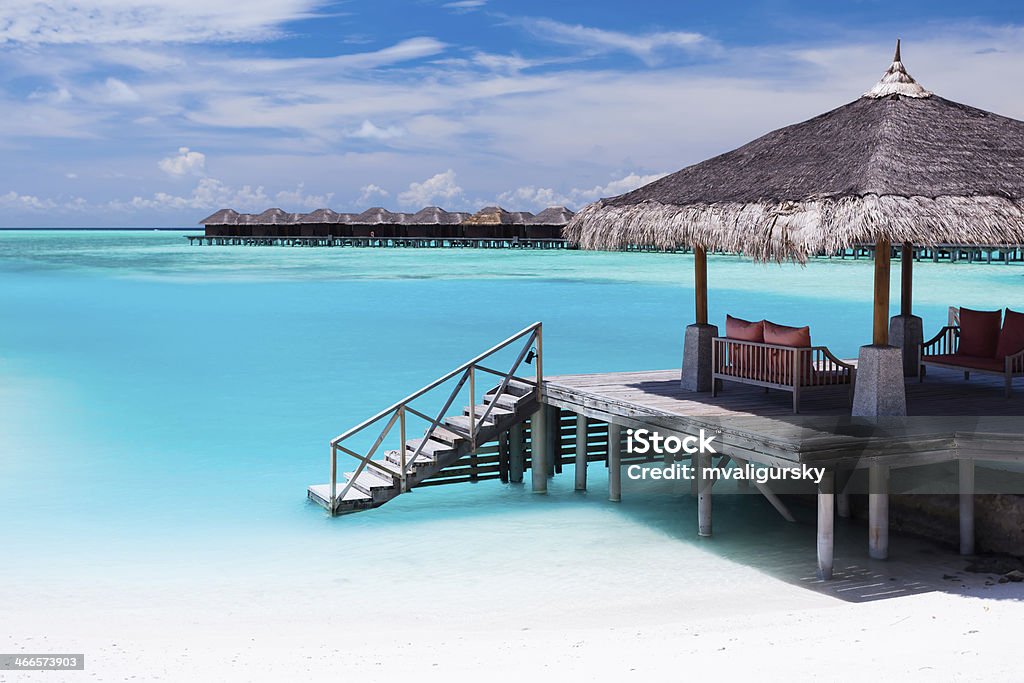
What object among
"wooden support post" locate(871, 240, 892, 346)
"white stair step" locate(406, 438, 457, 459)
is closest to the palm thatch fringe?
"wooden support post" locate(871, 240, 892, 346)

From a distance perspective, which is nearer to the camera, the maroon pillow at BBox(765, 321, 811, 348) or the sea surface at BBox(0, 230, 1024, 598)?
the maroon pillow at BBox(765, 321, 811, 348)

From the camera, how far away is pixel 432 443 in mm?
10844

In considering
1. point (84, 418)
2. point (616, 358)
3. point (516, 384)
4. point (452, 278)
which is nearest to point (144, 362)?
point (84, 418)

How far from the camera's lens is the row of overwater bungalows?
255 ft

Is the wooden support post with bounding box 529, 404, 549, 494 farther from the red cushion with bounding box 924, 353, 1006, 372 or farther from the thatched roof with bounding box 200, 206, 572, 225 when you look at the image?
the thatched roof with bounding box 200, 206, 572, 225

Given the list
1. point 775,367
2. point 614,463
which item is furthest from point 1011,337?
point 614,463

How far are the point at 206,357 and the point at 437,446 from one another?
17.0m

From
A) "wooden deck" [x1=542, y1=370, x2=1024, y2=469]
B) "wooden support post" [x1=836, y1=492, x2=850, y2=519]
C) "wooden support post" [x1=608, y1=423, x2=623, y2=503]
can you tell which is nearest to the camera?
"wooden deck" [x1=542, y1=370, x2=1024, y2=469]

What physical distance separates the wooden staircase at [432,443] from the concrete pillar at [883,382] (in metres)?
3.32

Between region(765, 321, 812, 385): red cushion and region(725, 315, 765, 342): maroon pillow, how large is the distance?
20 centimetres

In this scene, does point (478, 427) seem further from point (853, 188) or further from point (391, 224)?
point (391, 224)

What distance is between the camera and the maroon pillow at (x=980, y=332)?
988 centimetres

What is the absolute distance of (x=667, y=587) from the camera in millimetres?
8391

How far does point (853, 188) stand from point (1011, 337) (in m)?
2.53
